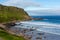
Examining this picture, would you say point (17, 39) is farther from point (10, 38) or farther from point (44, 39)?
point (44, 39)

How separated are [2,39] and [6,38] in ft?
4.91

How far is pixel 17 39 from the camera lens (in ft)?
141

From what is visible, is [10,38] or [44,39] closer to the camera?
[10,38]

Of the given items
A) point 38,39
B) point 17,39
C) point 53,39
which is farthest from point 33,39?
point 17,39

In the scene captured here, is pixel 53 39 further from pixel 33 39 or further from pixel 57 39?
pixel 33 39

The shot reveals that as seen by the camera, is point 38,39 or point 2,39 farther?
point 38,39

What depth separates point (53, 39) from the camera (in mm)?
55250

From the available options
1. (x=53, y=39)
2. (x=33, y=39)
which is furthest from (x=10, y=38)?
(x=53, y=39)

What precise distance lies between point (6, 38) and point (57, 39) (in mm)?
17712

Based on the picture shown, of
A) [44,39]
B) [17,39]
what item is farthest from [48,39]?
[17,39]

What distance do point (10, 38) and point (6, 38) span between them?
86 cm

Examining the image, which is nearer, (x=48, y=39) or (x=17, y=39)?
(x=17, y=39)

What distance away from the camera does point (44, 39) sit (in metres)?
55.8

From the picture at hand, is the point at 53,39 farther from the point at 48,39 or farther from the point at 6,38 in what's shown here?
the point at 6,38
